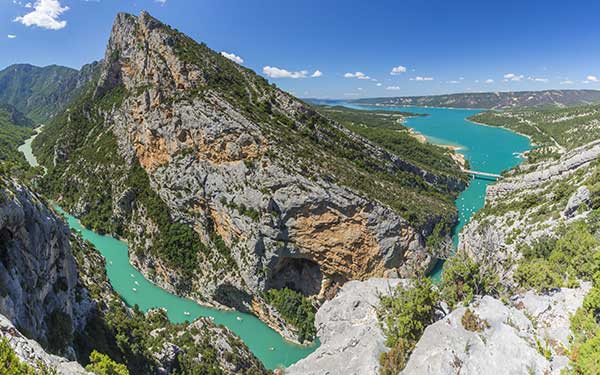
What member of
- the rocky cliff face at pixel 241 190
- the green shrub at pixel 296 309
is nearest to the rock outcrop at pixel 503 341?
the green shrub at pixel 296 309

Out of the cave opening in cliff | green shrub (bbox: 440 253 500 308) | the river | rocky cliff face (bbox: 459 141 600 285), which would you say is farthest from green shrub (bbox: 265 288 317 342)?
rocky cliff face (bbox: 459 141 600 285)

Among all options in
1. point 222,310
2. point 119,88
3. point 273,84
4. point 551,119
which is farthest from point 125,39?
point 551,119

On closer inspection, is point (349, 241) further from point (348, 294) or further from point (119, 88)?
point (119, 88)

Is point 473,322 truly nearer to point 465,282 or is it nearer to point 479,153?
point 465,282

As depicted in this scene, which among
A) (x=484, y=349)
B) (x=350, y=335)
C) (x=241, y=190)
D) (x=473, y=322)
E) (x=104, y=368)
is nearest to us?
(x=104, y=368)

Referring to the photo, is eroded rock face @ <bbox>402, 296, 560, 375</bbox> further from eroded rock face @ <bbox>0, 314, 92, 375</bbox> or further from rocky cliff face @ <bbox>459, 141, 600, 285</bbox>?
eroded rock face @ <bbox>0, 314, 92, 375</bbox>

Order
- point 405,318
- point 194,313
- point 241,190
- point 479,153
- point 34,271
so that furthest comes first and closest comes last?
point 479,153 → point 241,190 → point 194,313 → point 405,318 → point 34,271

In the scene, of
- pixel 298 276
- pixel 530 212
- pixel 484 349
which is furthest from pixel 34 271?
pixel 530 212

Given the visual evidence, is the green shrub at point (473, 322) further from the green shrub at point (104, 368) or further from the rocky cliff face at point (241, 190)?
the rocky cliff face at point (241, 190)
